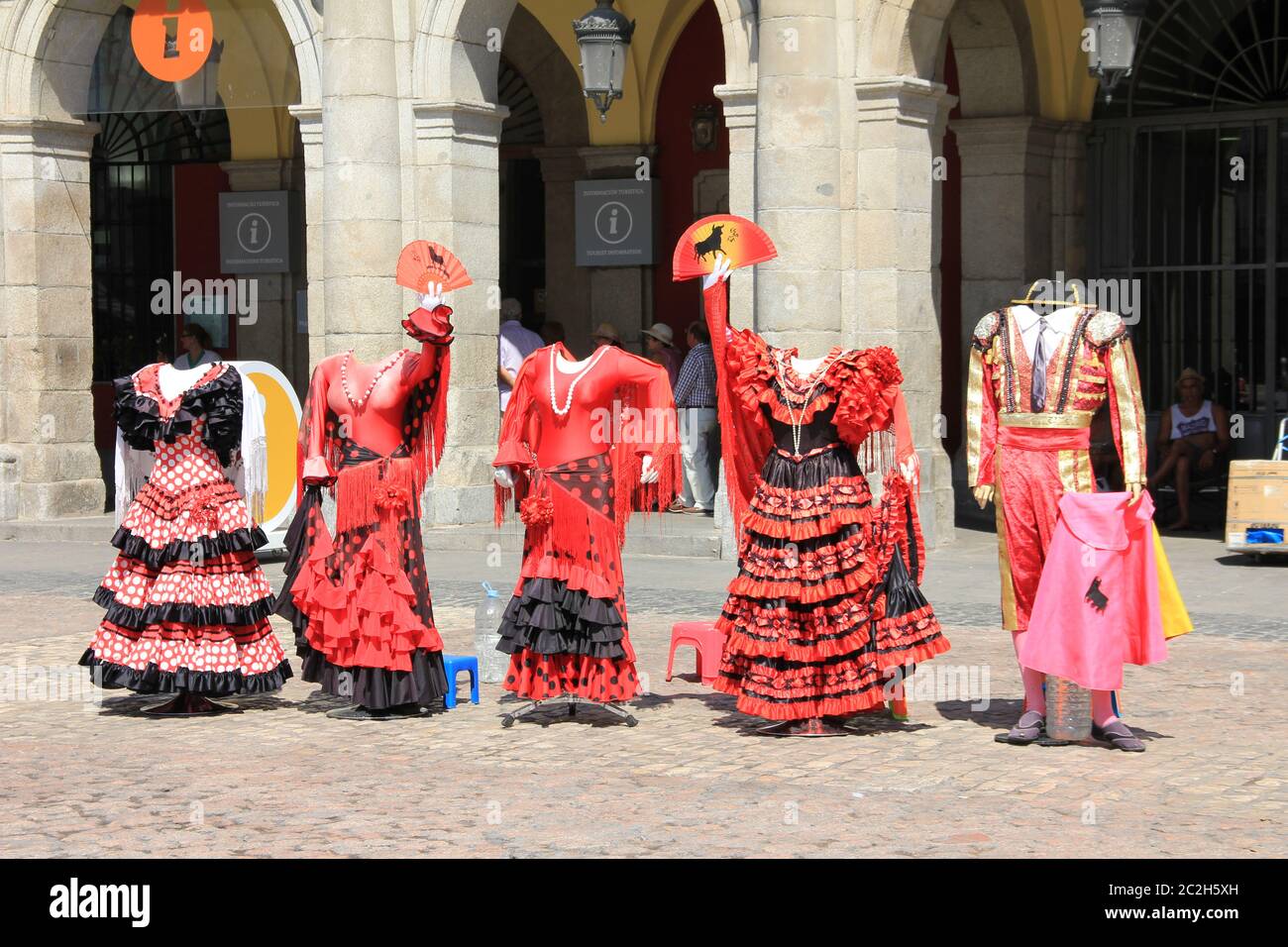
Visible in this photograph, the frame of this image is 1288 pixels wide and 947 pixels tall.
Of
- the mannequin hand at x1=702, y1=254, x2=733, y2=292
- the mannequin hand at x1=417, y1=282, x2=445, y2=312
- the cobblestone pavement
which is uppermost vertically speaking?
the mannequin hand at x1=702, y1=254, x2=733, y2=292

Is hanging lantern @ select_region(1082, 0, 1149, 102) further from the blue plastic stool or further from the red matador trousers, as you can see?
the blue plastic stool

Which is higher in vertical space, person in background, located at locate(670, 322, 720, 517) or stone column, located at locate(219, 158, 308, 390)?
stone column, located at locate(219, 158, 308, 390)

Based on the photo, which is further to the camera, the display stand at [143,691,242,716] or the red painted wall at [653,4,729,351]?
the red painted wall at [653,4,729,351]

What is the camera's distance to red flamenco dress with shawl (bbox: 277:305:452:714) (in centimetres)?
848

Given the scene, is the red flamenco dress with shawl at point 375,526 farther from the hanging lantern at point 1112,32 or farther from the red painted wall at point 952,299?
the red painted wall at point 952,299

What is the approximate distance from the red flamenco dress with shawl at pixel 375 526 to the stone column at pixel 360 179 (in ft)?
20.0

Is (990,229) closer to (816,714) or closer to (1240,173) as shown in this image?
(1240,173)

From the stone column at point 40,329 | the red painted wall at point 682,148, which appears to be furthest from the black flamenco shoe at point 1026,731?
the red painted wall at point 682,148

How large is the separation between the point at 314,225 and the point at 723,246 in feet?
25.2

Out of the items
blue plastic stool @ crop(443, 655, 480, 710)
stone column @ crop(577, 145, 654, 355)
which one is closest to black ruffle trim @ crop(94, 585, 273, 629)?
blue plastic stool @ crop(443, 655, 480, 710)

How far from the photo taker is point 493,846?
6137 millimetres

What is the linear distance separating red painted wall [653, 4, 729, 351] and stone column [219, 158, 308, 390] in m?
3.86

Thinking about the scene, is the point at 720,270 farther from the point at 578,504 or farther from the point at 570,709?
the point at 570,709

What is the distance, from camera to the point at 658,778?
7.24 metres
